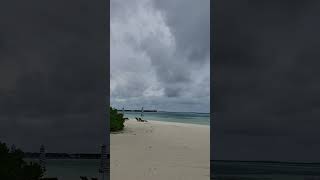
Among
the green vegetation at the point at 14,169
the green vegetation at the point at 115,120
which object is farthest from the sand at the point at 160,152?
the green vegetation at the point at 14,169

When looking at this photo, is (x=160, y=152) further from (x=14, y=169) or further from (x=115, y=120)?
(x=14, y=169)

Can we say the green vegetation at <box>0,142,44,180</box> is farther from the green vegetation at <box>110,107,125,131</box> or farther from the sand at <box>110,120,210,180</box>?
the green vegetation at <box>110,107,125,131</box>

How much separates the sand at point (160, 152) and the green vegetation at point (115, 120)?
1444 millimetres

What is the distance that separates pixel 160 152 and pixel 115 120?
6375 millimetres

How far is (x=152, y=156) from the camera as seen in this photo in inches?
1678

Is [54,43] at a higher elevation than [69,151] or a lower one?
higher

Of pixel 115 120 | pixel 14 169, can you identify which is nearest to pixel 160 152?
pixel 115 120

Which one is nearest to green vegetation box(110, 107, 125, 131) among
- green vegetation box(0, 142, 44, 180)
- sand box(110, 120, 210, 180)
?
sand box(110, 120, 210, 180)

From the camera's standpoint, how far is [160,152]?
44219mm

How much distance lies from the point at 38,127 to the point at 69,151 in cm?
115
